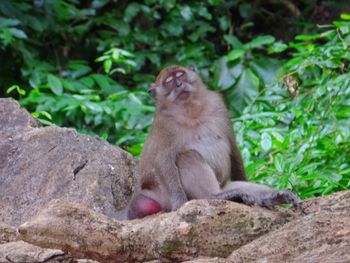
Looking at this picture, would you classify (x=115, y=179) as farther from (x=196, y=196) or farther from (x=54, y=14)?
(x=54, y=14)

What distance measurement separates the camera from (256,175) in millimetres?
6227

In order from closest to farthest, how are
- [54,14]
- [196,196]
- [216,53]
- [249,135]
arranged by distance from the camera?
1. [196,196]
2. [249,135]
3. [54,14]
4. [216,53]

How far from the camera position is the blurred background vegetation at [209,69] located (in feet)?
21.0

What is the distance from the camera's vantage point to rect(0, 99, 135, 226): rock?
5090 millimetres

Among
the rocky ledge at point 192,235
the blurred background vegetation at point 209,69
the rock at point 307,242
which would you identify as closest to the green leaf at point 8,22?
the blurred background vegetation at point 209,69

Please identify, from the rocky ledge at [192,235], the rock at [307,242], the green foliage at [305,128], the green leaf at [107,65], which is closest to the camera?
the rock at [307,242]

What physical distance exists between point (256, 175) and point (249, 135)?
58 cm

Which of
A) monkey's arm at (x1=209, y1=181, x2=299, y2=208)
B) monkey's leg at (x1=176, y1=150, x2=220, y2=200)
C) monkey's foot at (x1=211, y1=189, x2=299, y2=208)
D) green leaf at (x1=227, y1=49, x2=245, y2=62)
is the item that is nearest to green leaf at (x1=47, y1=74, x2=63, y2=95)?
green leaf at (x1=227, y1=49, x2=245, y2=62)

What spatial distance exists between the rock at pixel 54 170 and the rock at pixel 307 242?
1.29m

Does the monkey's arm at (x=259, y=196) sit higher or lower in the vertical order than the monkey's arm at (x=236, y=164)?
higher

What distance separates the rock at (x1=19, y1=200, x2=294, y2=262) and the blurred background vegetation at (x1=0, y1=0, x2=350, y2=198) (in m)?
1.65

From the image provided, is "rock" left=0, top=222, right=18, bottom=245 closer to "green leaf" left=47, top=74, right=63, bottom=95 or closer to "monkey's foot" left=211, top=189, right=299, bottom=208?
"monkey's foot" left=211, top=189, right=299, bottom=208

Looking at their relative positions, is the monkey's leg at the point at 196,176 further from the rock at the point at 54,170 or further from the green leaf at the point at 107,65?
the green leaf at the point at 107,65

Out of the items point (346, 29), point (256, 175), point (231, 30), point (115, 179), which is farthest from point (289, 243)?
point (231, 30)
